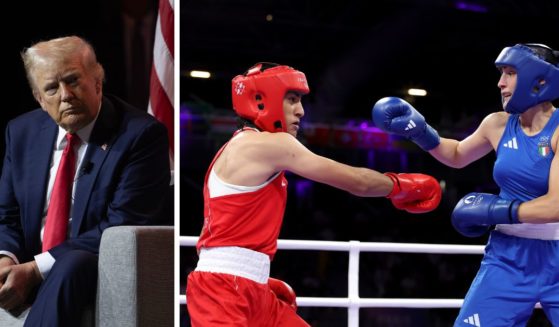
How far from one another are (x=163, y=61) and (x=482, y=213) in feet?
3.61

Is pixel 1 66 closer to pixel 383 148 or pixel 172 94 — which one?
pixel 172 94

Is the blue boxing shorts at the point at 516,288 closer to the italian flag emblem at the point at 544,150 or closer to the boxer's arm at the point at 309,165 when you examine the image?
the italian flag emblem at the point at 544,150

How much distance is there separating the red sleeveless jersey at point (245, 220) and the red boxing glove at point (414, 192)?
37 cm

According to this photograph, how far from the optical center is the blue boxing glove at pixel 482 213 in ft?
7.76

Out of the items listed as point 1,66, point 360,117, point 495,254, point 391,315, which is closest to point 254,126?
point 1,66

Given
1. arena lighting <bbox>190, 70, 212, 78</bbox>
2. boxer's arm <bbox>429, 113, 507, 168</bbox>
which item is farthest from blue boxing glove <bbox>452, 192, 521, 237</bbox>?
arena lighting <bbox>190, 70, 212, 78</bbox>

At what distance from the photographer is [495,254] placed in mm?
2480

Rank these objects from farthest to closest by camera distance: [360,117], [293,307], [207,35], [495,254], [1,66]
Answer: [360,117]
[207,35]
[495,254]
[293,307]
[1,66]

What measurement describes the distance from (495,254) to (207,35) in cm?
600

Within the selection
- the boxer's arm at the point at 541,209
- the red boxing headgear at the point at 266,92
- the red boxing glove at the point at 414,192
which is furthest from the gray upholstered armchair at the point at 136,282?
the boxer's arm at the point at 541,209

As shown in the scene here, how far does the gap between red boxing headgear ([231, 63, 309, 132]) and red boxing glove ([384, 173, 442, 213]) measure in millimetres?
377

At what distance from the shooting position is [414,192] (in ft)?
7.45

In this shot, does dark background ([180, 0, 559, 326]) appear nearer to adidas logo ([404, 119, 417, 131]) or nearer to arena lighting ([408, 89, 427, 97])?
arena lighting ([408, 89, 427, 97])

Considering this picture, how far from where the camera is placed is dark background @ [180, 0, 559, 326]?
24.6 feet
